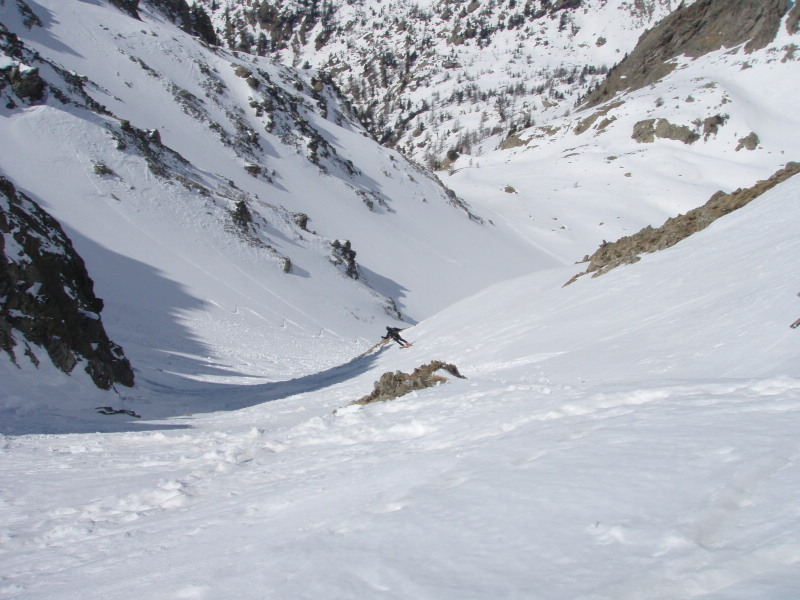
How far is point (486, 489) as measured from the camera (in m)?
3.70

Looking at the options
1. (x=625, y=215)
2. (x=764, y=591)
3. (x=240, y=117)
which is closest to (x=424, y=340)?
(x=764, y=591)

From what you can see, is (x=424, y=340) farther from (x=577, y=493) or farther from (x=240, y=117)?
(x=240, y=117)

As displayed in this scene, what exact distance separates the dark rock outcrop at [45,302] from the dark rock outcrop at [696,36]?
102 metres

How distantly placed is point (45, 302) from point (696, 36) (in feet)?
390

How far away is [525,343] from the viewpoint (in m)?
11.8

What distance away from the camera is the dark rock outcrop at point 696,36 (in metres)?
85.1

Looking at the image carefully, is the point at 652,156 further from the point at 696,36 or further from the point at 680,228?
the point at 680,228

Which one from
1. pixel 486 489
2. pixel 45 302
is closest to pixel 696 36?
pixel 45 302

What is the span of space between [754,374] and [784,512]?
3.58 meters

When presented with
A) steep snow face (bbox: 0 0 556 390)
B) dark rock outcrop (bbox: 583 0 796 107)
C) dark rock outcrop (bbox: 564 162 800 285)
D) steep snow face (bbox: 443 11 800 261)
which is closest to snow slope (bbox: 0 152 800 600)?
dark rock outcrop (bbox: 564 162 800 285)

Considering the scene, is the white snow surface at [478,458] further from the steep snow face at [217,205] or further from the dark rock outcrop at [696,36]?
the dark rock outcrop at [696,36]

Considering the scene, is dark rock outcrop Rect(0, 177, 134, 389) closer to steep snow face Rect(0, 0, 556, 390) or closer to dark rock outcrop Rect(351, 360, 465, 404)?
steep snow face Rect(0, 0, 556, 390)

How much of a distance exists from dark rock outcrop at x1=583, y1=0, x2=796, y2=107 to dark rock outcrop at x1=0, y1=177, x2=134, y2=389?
102101 mm

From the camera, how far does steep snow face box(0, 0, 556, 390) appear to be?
24125 mm
